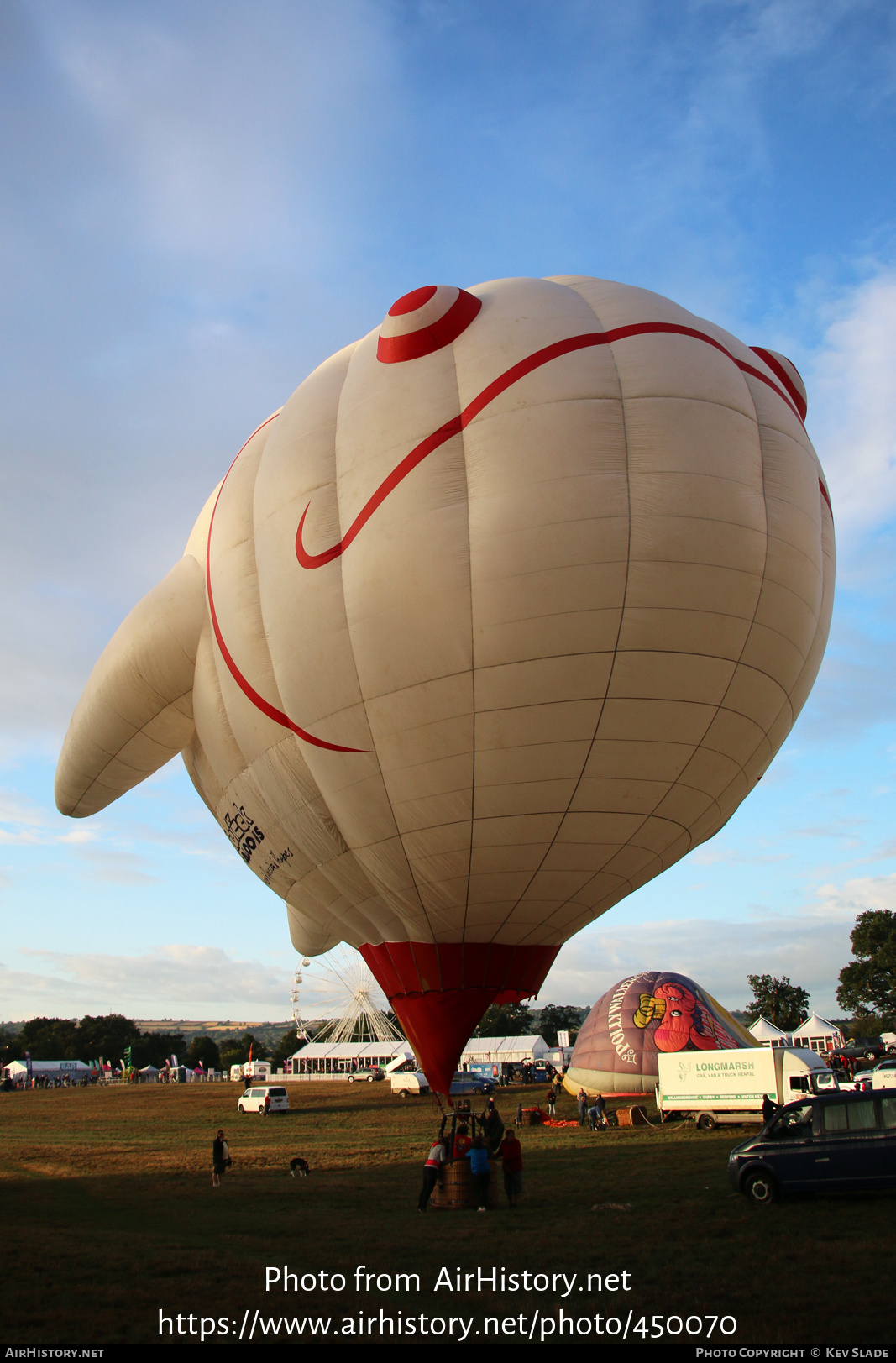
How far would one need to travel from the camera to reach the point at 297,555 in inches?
421

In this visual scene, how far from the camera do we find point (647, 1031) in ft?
78.9

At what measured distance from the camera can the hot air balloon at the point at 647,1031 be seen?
23.2 metres

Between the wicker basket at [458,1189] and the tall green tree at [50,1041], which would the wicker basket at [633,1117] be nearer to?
the wicker basket at [458,1189]

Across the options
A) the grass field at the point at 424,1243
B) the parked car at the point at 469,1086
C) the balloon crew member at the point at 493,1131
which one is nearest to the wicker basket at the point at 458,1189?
the grass field at the point at 424,1243

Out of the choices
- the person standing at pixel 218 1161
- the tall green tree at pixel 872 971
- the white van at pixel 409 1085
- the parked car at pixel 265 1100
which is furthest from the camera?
the tall green tree at pixel 872 971

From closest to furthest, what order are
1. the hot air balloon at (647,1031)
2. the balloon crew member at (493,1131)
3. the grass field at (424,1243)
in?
the grass field at (424,1243) < the balloon crew member at (493,1131) < the hot air balloon at (647,1031)

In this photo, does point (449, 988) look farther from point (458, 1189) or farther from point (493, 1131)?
point (493, 1131)

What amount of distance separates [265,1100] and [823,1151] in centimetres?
2318

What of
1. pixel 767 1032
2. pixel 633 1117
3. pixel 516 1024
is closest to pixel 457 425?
pixel 633 1117

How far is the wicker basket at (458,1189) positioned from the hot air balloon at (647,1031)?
13.3 metres

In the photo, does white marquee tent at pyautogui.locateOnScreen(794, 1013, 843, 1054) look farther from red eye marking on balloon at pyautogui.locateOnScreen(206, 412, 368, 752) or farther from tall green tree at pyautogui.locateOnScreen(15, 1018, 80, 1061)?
tall green tree at pyautogui.locateOnScreen(15, 1018, 80, 1061)

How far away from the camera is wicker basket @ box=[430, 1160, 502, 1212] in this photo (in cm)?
1050

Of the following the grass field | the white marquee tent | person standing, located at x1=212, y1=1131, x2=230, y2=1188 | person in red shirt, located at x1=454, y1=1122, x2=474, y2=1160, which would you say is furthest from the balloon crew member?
the white marquee tent

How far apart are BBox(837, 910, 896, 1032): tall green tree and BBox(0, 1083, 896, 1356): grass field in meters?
54.4
